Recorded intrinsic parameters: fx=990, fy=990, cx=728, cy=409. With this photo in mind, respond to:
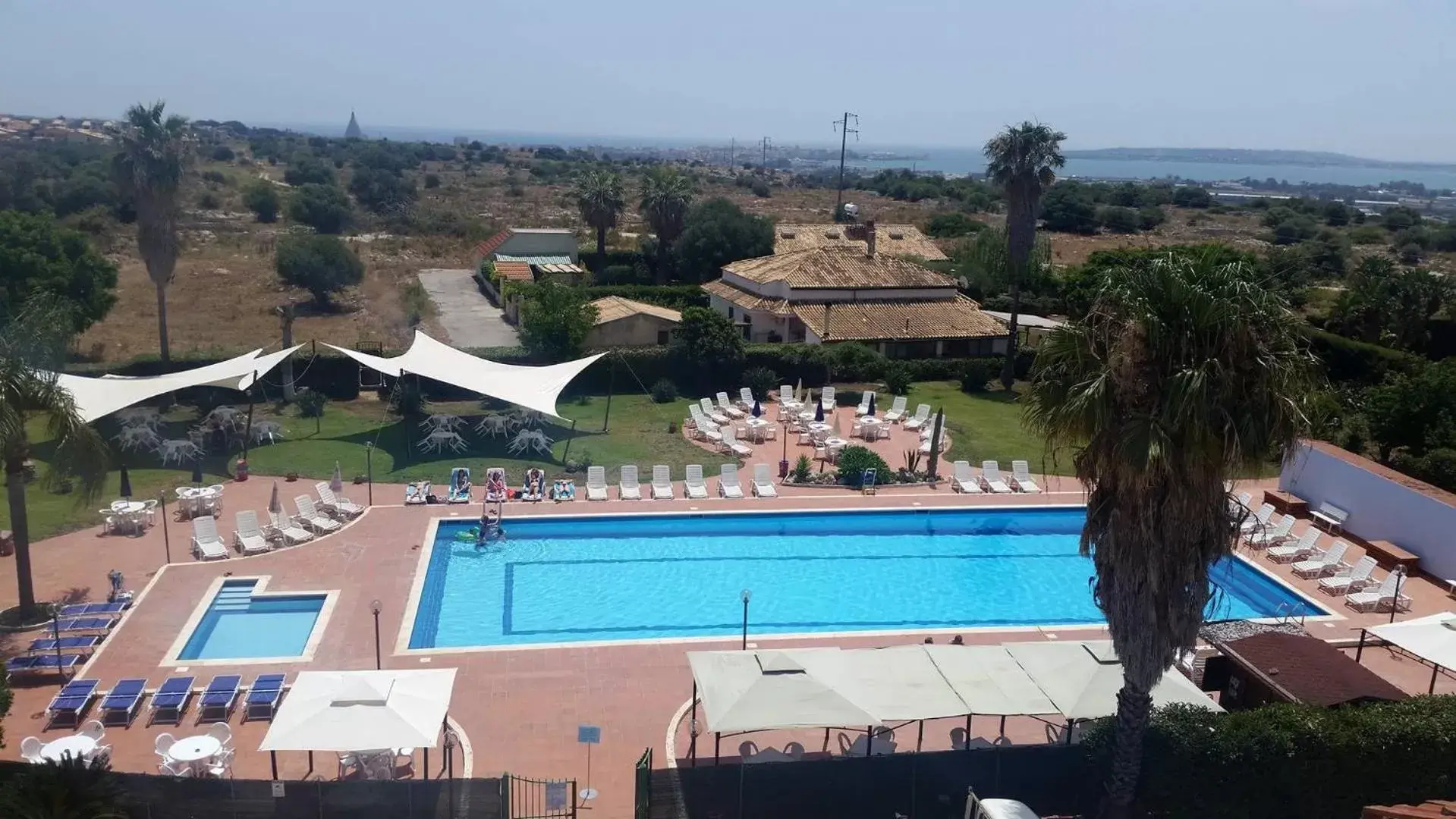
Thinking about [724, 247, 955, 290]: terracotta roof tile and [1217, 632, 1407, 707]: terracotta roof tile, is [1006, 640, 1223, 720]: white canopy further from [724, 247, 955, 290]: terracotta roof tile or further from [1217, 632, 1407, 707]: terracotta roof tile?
[724, 247, 955, 290]: terracotta roof tile

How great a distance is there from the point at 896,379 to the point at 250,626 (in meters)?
21.2

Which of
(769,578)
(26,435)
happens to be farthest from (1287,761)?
(26,435)

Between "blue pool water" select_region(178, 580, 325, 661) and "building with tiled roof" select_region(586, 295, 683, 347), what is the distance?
60.5 feet

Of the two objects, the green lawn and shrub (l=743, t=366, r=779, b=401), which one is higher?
shrub (l=743, t=366, r=779, b=401)

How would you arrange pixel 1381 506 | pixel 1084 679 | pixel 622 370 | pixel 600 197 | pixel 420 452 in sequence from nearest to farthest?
pixel 1084 679 < pixel 1381 506 < pixel 420 452 < pixel 622 370 < pixel 600 197

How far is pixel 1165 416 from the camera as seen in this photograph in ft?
28.6

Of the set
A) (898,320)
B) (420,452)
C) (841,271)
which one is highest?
(841,271)

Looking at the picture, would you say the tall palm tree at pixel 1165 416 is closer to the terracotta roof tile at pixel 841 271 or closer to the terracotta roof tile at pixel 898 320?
the terracotta roof tile at pixel 898 320

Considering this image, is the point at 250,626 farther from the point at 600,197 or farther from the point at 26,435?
the point at 600,197

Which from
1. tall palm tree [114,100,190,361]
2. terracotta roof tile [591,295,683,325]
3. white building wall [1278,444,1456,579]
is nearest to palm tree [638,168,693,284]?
terracotta roof tile [591,295,683,325]

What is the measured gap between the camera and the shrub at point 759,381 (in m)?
30.5

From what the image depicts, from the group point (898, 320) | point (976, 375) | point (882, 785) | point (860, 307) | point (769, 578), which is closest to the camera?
point (882, 785)

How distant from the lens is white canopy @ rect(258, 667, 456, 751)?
33.5 ft

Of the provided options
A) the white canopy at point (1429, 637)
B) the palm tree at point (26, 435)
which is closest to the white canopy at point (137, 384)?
the palm tree at point (26, 435)
